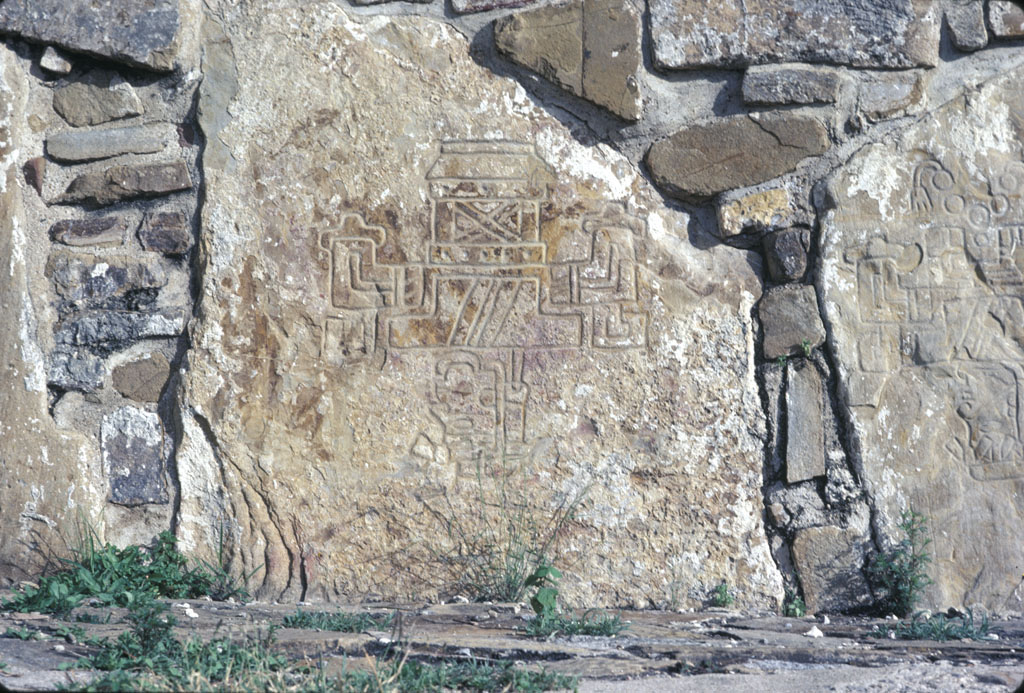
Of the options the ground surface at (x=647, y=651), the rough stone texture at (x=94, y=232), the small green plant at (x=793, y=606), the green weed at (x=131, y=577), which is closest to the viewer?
the ground surface at (x=647, y=651)

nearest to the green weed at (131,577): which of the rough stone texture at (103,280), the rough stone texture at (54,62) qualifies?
the rough stone texture at (103,280)

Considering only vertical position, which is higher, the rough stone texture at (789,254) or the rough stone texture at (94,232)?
the rough stone texture at (94,232)

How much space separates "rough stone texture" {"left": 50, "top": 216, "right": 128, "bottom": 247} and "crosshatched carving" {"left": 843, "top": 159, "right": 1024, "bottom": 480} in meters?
2.07

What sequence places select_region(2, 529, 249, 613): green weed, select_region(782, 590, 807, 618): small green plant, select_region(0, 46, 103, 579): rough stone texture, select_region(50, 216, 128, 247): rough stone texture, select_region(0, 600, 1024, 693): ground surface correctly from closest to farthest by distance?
1. select_region(0, 600, 1024, 693): ground surface
2. select_region(2, 529, 249, 613): green weed
3. select_region(782, 590, 807, 618): small green plant
4. select_region(0, 46, 103, 579): rough stone texture
5. select_region(50, 216, 128, 247): rough stone texture

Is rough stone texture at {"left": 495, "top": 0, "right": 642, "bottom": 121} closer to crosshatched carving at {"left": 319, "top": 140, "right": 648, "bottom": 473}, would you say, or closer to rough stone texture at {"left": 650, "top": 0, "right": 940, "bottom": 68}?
rough stone texture at {"left": 650, "top": 0, "right": 940, "bottom": 68}

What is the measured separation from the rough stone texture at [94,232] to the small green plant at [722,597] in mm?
1941

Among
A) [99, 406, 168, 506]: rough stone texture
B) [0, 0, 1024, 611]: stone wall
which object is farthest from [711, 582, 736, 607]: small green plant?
[99, 406, 168, 506]: rough stone texture

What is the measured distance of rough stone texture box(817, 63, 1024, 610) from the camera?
8.72ft

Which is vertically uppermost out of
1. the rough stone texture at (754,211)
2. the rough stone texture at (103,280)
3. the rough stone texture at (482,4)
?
the rough stone texture at (482,4)

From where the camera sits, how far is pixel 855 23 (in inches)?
110

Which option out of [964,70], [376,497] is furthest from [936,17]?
[376,497]

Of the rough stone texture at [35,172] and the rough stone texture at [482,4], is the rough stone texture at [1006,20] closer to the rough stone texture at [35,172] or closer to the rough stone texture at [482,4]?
the rough stone texture at [482,4]

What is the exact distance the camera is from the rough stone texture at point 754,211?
2.79m

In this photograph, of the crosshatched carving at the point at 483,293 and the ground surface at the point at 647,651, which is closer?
the ground surface at the point at 647,651
